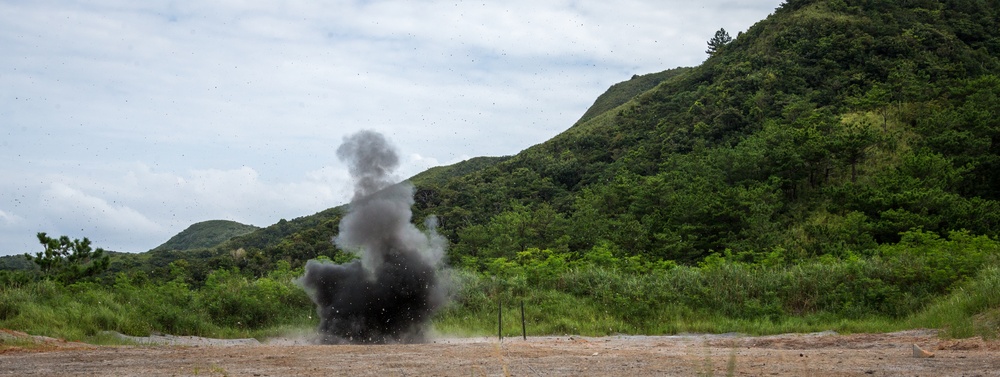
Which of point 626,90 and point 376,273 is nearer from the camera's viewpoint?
point 376,273

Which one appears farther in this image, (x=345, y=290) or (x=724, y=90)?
(x=724, y=90)

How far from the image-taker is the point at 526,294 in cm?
2205

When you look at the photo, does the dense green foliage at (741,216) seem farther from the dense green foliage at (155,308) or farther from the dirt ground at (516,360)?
the dirt ground at (516,360)

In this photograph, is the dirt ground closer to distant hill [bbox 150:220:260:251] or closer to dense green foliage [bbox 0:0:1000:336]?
dense green foliage [bbox 0:0:1000:336]

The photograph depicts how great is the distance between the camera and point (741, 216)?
3912cm

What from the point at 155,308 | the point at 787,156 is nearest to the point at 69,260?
the point at 155,308

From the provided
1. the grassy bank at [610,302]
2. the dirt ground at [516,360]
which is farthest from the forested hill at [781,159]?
the dirt ground at [516,360]

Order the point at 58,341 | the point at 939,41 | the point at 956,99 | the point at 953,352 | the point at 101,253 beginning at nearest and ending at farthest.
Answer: the point at 953,352
the point at 58,341
the point at 101,253
the point at 956,99
the point at 939,41

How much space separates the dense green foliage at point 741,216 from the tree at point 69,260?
94cm

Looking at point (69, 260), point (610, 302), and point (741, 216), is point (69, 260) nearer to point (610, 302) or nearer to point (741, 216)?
point (610, 302)

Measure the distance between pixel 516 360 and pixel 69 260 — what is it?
23.7 metres

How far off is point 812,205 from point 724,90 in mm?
32141

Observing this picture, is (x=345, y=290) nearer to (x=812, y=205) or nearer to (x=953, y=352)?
(x=953, y=352)

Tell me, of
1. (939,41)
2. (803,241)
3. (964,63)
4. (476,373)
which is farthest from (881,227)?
(939,41)
